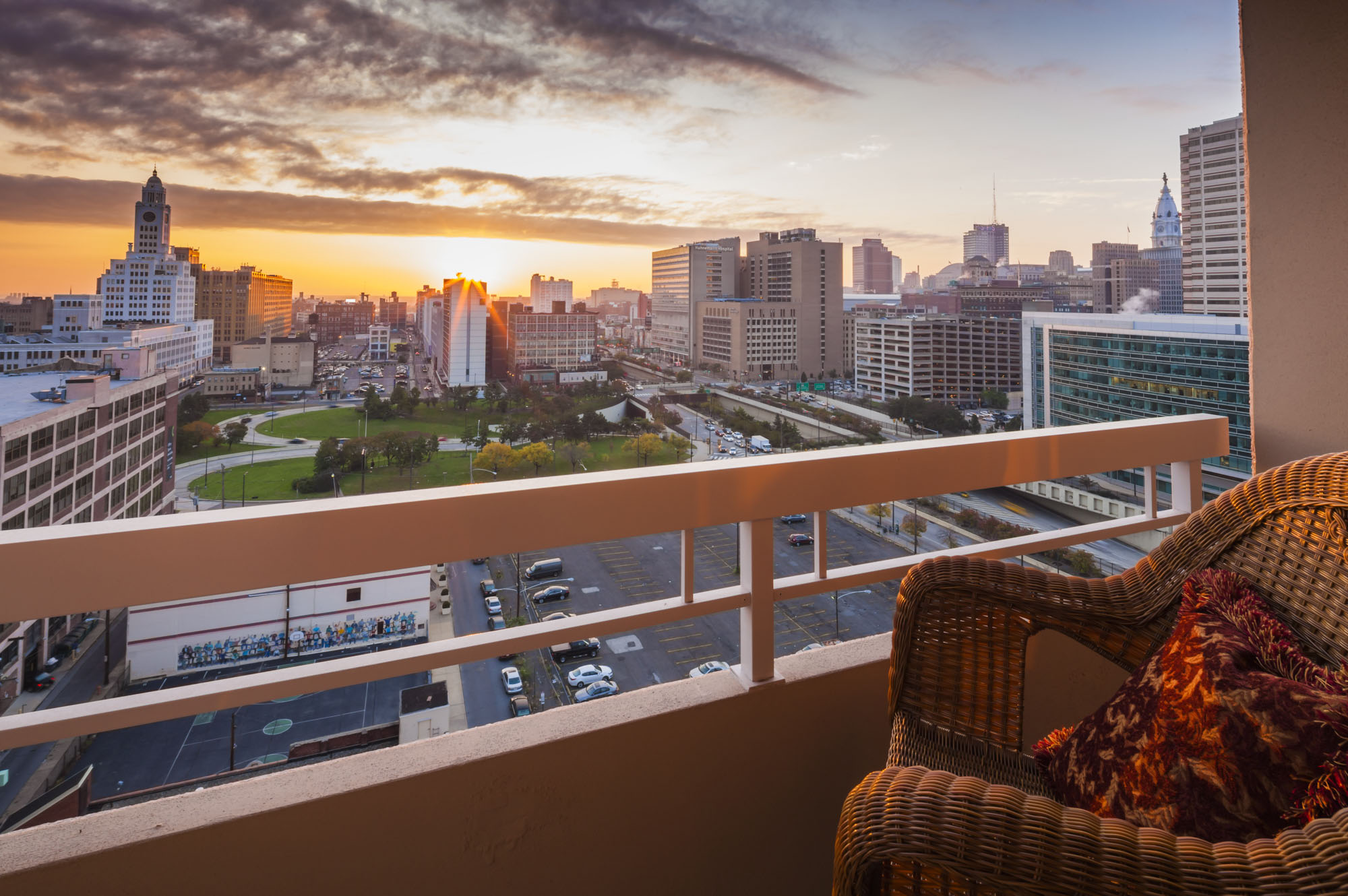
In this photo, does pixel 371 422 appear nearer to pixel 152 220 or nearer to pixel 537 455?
pixel 537 455

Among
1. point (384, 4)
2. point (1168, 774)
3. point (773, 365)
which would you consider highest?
point (384, 4)

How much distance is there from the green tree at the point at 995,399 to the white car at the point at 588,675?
1.55m

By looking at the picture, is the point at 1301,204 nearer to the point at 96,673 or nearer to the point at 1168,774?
the point at 1168,774

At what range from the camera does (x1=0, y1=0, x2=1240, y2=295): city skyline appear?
5.95ft

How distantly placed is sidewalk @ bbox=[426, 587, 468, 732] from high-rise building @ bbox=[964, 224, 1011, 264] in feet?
8.19

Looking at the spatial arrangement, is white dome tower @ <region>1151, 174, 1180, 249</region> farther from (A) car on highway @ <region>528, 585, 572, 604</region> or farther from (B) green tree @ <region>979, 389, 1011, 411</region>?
(A) car on highway @ <region>528, 585, 572, 604</region>

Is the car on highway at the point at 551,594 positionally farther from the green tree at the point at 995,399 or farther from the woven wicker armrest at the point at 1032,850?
the green tree at the point at 995,399

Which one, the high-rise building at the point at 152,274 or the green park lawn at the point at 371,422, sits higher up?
the high-rise building at the point at 152,274

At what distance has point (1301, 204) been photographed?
7.36 ft

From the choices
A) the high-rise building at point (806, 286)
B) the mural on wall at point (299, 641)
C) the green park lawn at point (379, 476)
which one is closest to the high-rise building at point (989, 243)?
the high-rise building at point (806, 286)

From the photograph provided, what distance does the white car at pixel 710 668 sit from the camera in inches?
59.8

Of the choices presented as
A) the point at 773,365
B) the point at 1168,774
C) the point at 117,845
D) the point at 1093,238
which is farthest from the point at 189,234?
the point at 1093,238

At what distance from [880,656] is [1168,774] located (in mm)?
697

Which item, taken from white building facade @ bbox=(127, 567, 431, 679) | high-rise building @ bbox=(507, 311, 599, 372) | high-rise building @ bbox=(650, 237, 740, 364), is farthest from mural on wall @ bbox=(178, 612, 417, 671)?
high-rise building @ bbox=(650, 237, 740, 364)
